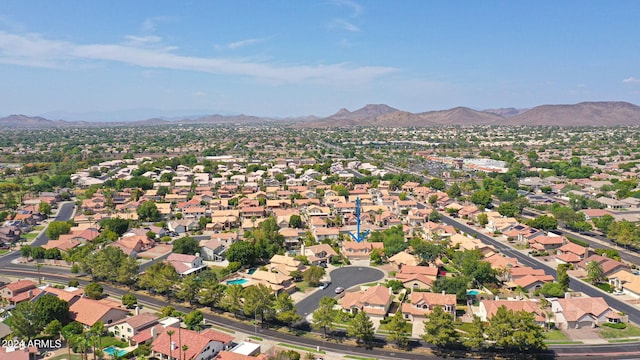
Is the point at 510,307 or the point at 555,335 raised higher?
the point at 510,307

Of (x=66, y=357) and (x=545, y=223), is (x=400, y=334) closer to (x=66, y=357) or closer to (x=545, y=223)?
(x=66, y=357)

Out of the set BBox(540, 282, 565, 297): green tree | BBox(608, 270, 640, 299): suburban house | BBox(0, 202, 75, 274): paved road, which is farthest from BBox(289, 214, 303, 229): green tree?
BBox(608, 270, 640, 299): suburban house

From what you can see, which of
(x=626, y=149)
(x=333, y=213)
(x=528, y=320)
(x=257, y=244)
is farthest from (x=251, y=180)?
(x=626, y=149)

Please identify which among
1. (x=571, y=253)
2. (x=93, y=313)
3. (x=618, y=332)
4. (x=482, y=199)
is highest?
(x=482, y=199)

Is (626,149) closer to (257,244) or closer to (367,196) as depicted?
(367,196)

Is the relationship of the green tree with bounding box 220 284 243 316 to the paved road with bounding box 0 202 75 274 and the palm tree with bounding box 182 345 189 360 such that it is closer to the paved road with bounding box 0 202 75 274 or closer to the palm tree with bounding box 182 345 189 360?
the palm tree with bounding box 182 345 189 360

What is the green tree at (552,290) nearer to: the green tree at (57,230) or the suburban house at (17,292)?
the suburban house at (17,292)

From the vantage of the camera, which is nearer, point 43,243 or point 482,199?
point 43,243

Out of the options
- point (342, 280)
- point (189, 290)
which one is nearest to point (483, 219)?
point (342, 280)
